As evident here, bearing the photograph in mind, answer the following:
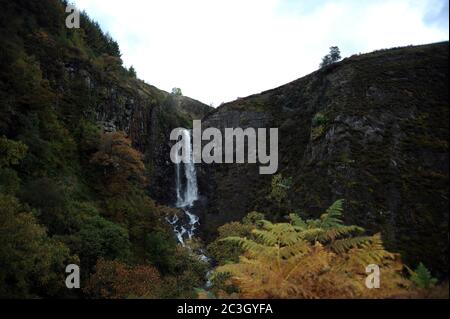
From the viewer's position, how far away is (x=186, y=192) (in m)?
35.4

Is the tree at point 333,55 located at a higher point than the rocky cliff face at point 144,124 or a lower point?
higher

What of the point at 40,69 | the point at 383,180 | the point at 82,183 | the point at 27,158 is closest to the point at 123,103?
the point at 40,69

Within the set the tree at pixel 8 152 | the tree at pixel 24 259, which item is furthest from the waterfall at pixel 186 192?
the tree at pixel 24 259

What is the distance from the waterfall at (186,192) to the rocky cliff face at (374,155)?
5.20 feet

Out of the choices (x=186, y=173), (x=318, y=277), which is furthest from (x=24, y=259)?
(x=186, y=173)

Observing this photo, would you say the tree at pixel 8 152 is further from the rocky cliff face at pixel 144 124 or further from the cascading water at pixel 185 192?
the cascading water at pixel 185 192

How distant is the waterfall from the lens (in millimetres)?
29562

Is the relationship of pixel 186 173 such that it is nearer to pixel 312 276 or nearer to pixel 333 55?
pixel 333 55

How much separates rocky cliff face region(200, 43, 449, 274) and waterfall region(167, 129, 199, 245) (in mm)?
1586

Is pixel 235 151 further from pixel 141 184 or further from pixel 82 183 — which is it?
pixel 82 183

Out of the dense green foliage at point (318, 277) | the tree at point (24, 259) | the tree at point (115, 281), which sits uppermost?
the dense green foliage at point (318, 277)

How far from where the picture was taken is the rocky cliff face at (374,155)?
14625 millimetres

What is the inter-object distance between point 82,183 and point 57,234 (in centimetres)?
837

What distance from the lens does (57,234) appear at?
17406mm
